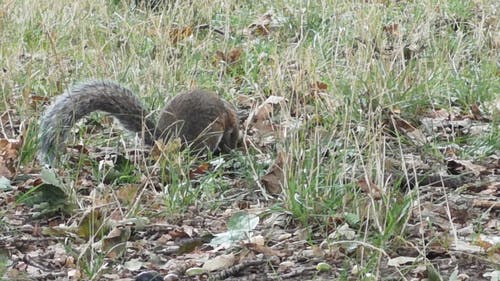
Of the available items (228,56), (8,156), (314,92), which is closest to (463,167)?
(314,92)

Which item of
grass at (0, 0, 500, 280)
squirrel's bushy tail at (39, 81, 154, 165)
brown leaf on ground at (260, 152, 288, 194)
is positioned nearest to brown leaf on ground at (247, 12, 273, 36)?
grass at (0, 0, 500, 280)

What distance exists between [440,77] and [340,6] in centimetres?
170

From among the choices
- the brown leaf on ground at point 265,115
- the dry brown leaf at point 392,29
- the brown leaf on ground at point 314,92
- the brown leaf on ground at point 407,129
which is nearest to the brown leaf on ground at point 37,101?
Answer: the brown leaf on ground at point 265,115

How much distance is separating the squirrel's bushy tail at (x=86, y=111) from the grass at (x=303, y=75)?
0.16 m

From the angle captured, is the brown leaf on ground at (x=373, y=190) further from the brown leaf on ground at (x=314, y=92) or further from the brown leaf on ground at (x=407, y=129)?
the brown leaf on ground at (x=314, y=92)

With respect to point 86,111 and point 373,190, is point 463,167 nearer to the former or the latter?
point 373,190

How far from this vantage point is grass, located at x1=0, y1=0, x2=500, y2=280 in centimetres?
324

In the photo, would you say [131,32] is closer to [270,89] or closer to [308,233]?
[270,89]

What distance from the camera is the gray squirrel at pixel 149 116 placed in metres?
3.92

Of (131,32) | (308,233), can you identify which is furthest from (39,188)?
(131,32)

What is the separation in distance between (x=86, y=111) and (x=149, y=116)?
0.97 feet

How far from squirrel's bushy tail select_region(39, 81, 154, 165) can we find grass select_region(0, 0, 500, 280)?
16cm

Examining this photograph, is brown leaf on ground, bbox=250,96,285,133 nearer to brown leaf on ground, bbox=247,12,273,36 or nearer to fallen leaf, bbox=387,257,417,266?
fallen leaf, bbox=387,257,417,266

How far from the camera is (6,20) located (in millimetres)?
6465
